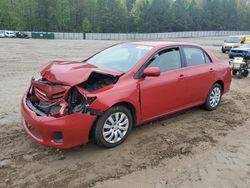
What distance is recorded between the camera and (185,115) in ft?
19.0

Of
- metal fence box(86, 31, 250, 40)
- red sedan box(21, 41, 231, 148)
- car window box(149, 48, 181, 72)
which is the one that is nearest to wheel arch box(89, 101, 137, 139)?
red sedan box(21, 41, 231, 148)

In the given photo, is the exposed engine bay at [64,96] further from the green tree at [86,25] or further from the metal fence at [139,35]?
the green tree at [86,25]

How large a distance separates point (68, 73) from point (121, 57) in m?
1.23

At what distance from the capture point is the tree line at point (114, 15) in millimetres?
76663

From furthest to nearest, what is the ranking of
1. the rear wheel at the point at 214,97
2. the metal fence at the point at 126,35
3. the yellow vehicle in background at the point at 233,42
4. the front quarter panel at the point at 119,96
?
the metal fence at the point at 126,35
the yellow vehicle in background at the point at 233,42
the rear wheel at the point at 214,97
the front quarter panel at the point at 119,96

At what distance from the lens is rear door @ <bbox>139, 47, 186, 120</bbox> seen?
180 inches

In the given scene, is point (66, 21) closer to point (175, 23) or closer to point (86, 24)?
point (86, 24)

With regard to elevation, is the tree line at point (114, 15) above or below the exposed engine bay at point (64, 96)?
above

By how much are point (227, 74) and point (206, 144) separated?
2.46 metres

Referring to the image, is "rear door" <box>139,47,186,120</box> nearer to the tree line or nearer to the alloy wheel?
the alloy wheel

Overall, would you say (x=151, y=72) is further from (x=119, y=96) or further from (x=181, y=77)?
(x=181, y=77)

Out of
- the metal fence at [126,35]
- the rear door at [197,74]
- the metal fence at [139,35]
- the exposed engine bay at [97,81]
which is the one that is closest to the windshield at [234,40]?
the rear door at [197,74]

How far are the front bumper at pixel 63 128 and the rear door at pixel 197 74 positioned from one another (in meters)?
2.33

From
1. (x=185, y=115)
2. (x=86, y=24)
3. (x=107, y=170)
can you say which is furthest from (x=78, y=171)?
(x=86, y=24)
